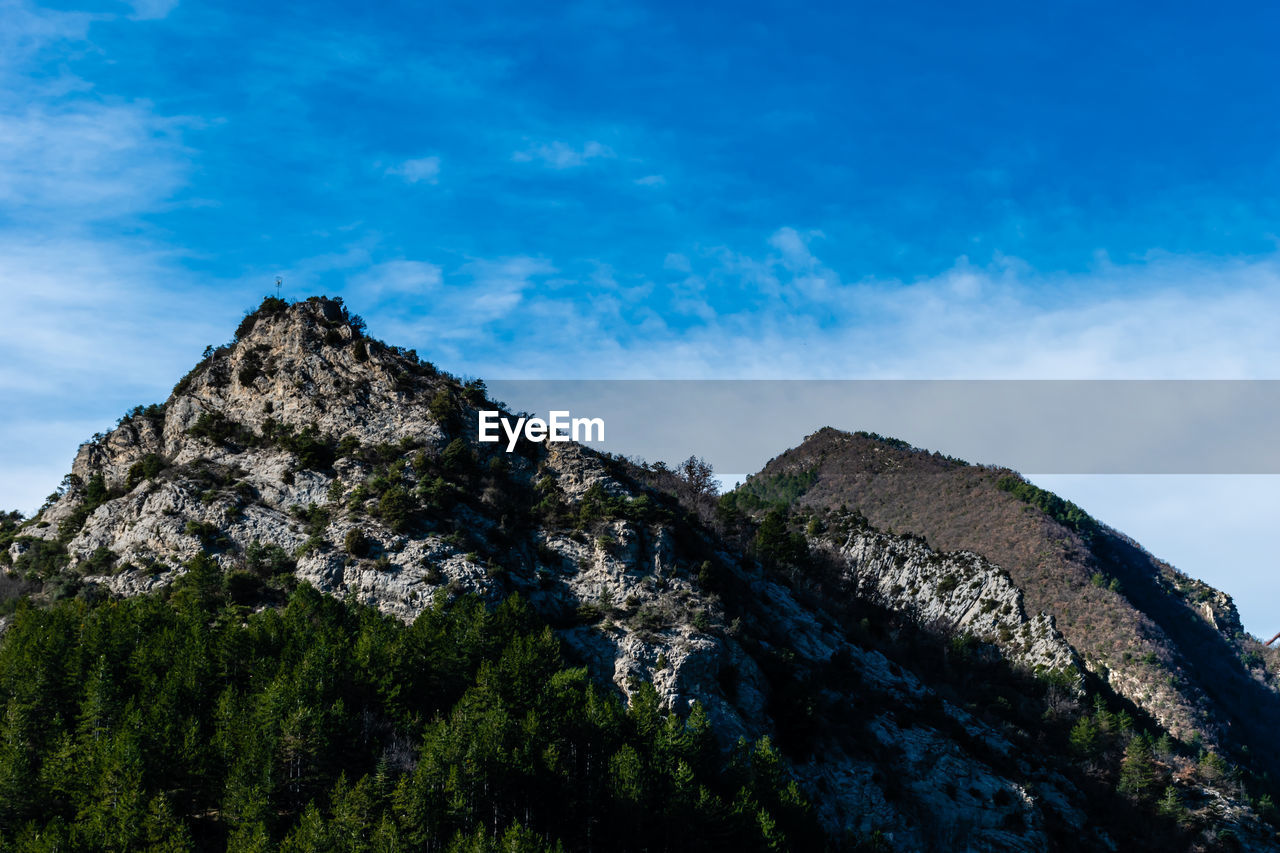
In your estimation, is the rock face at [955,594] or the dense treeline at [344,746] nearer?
the dense treeline at [344,746]

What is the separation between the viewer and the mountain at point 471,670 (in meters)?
47.6

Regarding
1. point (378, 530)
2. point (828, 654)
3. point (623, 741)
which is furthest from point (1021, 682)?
point (378, 530)

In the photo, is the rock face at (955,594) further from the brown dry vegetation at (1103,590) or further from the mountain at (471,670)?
the brown dry vegetation at (1103,590)

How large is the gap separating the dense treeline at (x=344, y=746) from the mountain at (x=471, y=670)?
177mm

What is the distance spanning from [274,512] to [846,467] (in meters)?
136

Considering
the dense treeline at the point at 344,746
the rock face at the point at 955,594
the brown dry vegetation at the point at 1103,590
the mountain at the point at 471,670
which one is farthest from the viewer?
the brown dry vegetation at the point at 1103,590

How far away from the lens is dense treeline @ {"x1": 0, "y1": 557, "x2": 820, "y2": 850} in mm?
44594

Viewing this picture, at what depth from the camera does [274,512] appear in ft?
231

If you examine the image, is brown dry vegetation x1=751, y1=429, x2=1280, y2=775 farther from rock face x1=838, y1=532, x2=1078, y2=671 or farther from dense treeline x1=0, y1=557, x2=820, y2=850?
dense treeline x1=0, y1=557, x2=820, y2=850

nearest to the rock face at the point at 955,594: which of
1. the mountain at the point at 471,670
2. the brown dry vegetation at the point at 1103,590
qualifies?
the mountain at the point at 471,670

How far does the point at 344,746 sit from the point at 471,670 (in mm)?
9053

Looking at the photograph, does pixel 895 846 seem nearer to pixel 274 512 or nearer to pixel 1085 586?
pixel 274 512

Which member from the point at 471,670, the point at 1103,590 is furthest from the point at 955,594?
the point at 471,670

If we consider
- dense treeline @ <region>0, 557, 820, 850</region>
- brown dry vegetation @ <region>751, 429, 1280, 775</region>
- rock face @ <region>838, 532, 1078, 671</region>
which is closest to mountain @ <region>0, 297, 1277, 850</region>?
dense treeline @ <region>0, 557, 820, 850</region>
